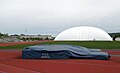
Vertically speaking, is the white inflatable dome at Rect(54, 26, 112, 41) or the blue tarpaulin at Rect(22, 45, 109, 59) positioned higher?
the white inflatable dome at Rect(54, 26, 112, 41)

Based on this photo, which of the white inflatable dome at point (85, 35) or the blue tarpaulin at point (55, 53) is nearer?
the blue tarpaulin at point (55, 53)

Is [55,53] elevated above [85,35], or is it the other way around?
[85,35]

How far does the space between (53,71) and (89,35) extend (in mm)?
49501

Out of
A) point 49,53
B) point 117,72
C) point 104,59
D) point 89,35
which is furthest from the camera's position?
point 89,35

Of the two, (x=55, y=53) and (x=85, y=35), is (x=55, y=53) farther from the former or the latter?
(x=85, y=35)

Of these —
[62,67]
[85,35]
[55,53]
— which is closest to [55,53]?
[55,53]

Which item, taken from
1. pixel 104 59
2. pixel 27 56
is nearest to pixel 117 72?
pixel 104 59

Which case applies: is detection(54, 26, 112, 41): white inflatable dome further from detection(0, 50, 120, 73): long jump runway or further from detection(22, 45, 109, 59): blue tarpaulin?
detection(0, 50, 120, 73): long jump runway

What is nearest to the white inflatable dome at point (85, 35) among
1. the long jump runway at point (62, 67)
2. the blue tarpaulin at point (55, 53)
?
the blue tarpaulin at point (55, 53)

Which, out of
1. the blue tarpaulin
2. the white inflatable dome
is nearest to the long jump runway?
the blue tarpaulin

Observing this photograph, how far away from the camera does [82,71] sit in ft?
37.0

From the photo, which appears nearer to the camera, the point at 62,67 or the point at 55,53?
the point at 62,67

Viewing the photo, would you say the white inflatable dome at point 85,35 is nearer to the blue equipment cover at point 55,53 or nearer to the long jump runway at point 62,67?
the blue equipment cover at point 55,53

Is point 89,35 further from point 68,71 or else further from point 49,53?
point 68,71
